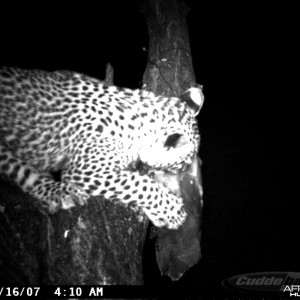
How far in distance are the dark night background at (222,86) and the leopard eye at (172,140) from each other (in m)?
1.14

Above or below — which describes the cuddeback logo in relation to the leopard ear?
below

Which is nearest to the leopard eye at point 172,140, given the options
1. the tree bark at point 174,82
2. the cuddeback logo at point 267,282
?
the tree bark at point 174,82

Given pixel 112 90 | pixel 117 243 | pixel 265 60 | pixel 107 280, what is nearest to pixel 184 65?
pixel 112 90

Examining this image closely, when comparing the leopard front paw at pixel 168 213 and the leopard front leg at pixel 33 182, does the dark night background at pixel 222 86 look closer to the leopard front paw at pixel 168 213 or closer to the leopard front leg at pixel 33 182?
the leopard front paw at pixel 168 213

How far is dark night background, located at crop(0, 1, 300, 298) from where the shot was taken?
153 inches

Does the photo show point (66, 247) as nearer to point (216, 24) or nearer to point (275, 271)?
point (275, 271)

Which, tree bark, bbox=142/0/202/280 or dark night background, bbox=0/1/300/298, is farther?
dark night background, bbox=0/1/300/298

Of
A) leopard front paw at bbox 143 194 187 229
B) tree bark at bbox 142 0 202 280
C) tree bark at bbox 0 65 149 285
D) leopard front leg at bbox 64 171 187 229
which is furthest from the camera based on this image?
tree bark at bbox 142 0 202 280

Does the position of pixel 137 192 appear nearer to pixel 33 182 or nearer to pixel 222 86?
pixel 33 182

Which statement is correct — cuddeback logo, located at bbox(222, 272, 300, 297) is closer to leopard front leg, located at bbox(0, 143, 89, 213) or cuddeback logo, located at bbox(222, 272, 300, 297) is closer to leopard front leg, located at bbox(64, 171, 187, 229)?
leopard front leg, located at bbox(64, 171, 187, 229)

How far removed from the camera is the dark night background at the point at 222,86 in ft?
12.8

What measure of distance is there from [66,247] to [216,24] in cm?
479

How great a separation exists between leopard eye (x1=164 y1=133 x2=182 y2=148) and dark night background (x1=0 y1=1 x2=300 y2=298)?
3.74 ft

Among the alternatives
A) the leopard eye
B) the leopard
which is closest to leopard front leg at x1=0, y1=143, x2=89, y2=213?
the leopard
